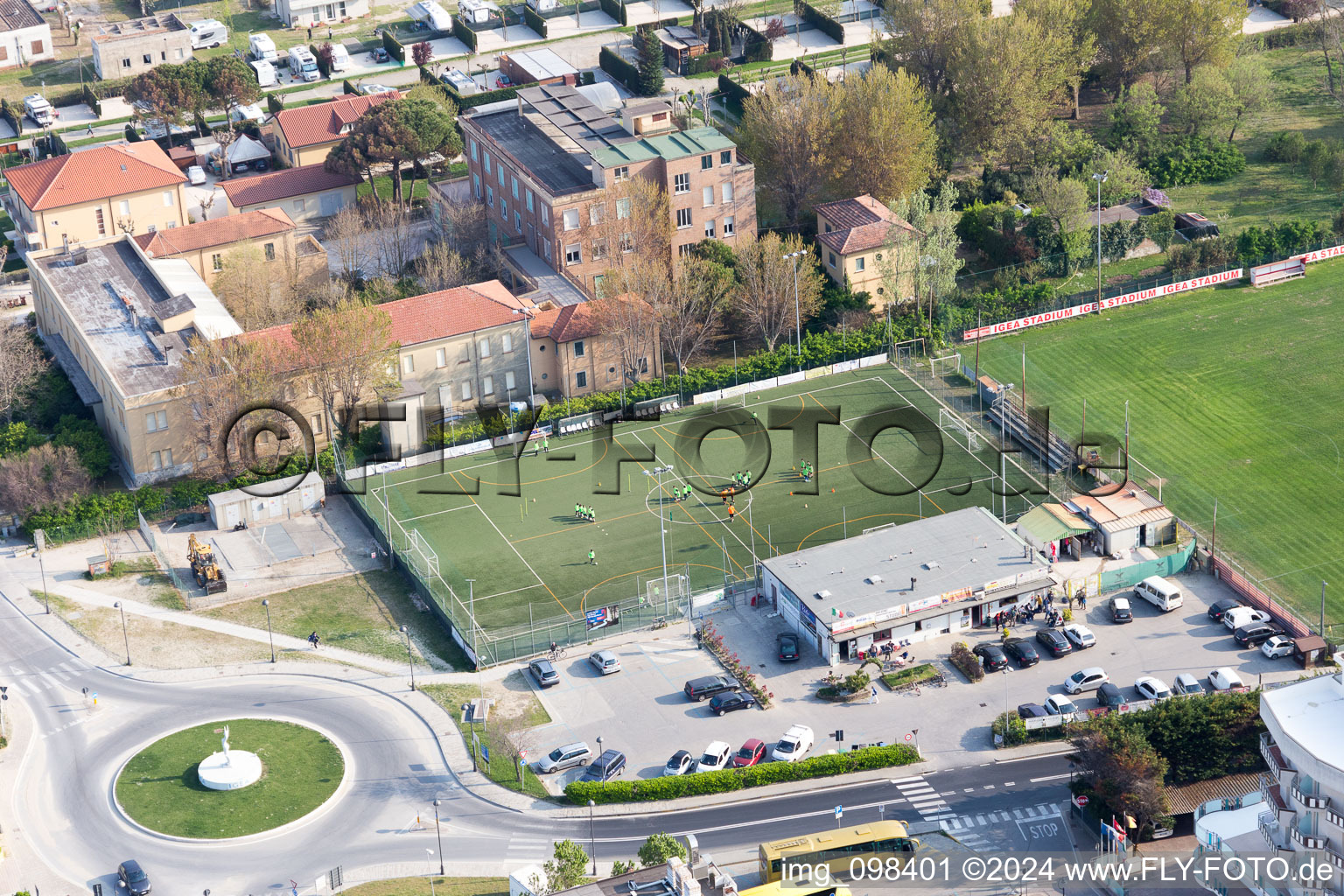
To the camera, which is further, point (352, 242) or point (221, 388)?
point (352, 242)

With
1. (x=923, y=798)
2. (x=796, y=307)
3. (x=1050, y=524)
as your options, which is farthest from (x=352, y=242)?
(x=923, y=798)

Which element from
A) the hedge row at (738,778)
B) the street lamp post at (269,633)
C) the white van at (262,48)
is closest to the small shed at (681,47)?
the white van at (262,48)

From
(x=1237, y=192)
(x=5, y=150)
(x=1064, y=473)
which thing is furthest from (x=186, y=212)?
(x=1237, y=192)

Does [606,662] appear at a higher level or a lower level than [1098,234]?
lower

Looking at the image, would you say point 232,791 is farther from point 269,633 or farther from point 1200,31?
point 1200,31

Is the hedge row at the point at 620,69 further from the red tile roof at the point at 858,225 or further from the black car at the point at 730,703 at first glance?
the black car at the point at 730,703

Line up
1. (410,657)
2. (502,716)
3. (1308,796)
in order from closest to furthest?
1. (1308,796)
2. (502,716)
3. (410,657)

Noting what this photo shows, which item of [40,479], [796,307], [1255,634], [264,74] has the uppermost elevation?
[264,74]

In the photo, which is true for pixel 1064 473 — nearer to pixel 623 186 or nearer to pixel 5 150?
pixel 623 186
